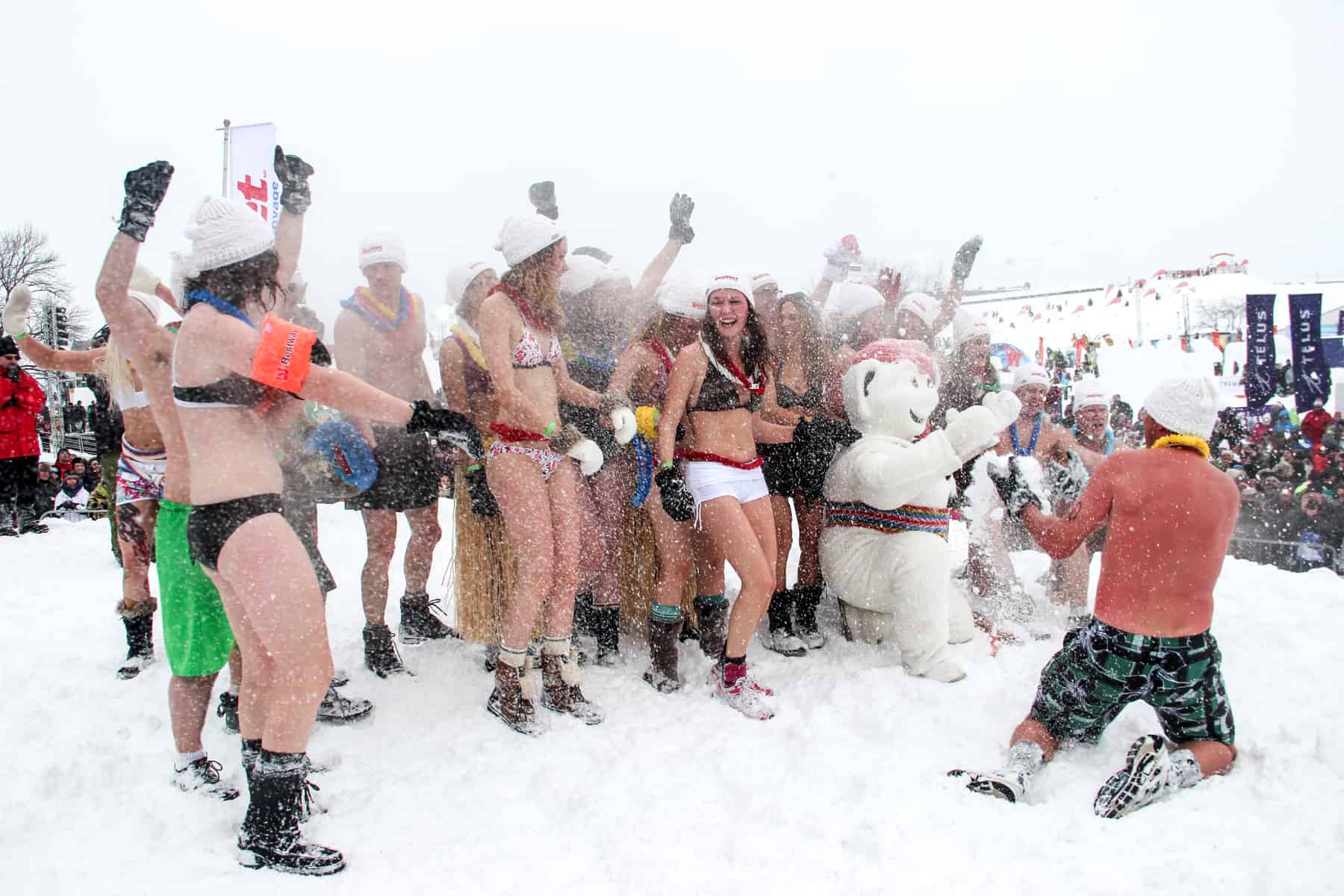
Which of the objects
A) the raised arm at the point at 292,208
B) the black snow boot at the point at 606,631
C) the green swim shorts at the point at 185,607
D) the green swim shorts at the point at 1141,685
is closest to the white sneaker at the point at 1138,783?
the green swim shorts at the point at 1141,685

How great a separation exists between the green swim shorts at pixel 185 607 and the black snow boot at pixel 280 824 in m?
0.58

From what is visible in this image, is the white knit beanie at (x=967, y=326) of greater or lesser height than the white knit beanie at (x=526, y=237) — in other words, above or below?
below

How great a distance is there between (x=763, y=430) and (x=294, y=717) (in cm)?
249

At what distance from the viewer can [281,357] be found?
2.25 meters

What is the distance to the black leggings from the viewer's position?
238 centimetres

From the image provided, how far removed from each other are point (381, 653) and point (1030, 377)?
4274mm

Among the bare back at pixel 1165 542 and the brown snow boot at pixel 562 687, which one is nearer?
the bare back at pixel 1165 542

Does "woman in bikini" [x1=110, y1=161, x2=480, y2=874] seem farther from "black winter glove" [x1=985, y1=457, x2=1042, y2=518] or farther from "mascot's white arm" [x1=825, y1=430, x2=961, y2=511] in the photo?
"black winter glove" [x1=985, y1=457, x2=1042, y2=518]

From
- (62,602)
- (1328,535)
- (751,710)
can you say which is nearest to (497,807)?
(751,710)

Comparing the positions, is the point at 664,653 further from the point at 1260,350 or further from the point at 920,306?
the point at 1260,350

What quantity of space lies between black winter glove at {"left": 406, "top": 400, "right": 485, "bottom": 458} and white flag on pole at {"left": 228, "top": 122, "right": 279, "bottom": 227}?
9.23m

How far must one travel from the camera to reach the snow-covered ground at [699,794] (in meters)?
2.39

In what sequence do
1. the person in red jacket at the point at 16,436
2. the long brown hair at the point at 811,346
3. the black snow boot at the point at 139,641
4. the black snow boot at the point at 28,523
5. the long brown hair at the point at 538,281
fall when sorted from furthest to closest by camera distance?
the black snow boot at the point at 28,523 → the person in red jacket at the point at 16,436 → the long brown hair at the point at 811,346 → the black snow boot at the point at 139,641 → the long brown hair at the point at 538,281

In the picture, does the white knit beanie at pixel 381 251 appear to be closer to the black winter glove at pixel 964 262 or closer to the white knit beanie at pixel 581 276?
the white knit beanie at pixel 581 276
